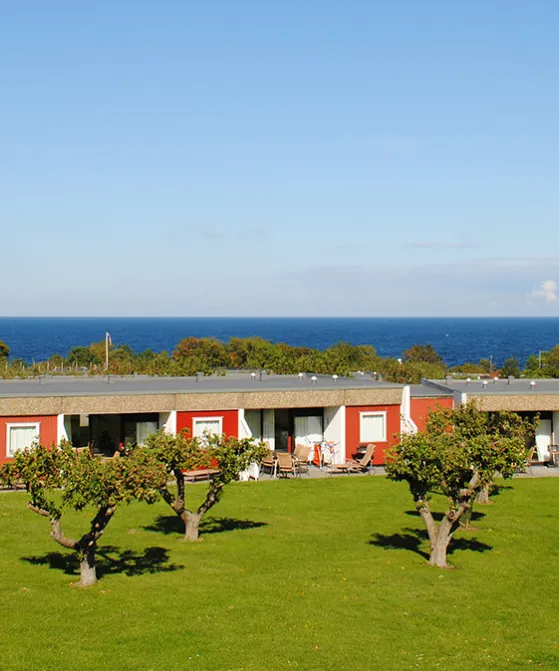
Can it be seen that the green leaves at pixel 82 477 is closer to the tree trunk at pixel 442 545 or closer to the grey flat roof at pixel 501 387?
the tree trunk at pixel 442 545

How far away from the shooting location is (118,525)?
1828 cm

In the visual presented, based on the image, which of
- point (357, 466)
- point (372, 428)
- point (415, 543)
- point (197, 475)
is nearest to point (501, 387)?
point (372, 428)

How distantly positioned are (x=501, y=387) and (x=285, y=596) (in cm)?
1907

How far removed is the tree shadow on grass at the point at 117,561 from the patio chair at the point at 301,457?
33.0 feet

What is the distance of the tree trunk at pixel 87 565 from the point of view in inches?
531

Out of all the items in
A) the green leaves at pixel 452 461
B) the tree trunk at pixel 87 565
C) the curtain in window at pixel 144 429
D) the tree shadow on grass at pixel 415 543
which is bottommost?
the tree shadow on grass at pixel 415 543

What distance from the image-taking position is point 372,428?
27.9m

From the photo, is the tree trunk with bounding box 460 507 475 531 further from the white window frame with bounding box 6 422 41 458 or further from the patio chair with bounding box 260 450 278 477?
the white window frame with bounding box 6 422 41 458

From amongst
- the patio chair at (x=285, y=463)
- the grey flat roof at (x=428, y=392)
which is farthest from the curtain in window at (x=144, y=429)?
the grey flat roof at (x=428, y=392)

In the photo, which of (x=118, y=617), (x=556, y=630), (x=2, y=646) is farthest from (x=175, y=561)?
(x=556, y=630)

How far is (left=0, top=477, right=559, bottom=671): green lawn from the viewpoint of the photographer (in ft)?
35.7

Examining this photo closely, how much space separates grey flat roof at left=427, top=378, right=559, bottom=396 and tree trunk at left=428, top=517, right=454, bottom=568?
40.5 feet

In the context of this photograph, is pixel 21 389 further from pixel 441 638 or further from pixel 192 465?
pixel 441 638

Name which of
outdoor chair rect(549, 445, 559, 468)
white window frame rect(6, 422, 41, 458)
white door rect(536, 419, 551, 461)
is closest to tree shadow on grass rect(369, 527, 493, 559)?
white window frame rect(6, 422, 41, 458)
